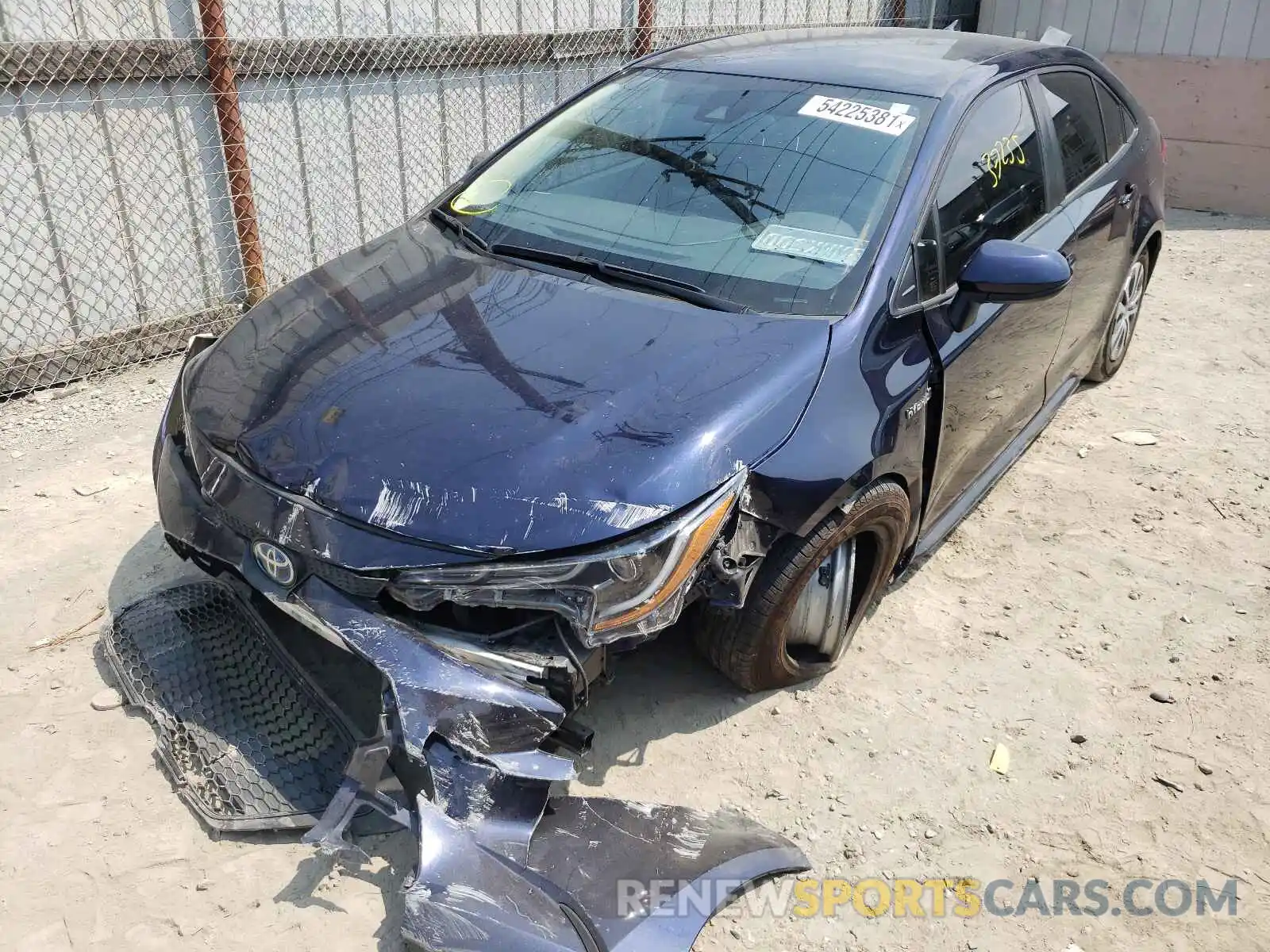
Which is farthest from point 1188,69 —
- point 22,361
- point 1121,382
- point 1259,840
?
point 22,361

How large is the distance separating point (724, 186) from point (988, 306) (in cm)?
92

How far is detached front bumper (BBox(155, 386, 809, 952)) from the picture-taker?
7.00ft

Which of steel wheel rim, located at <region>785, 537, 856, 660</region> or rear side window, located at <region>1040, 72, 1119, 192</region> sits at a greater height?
rear side window, located at <region>1040, 72, 1119, 192</region>

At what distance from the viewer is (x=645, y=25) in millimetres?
7012

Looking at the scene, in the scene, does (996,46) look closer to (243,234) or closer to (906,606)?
(906,606)

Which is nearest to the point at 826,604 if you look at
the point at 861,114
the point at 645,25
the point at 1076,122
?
the point at 861,114

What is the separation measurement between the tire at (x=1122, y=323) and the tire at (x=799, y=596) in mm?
2506

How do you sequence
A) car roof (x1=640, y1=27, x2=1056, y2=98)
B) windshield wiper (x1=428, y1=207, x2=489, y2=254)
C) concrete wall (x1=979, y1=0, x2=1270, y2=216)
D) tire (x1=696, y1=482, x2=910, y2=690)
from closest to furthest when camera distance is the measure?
tire (x1=696, y1=482, x2=910, y2=690), windshield wiper (x1=428, y1=207, x2=489, y2=254), car roof (x1=640, y1=27, x2=1056, y2=98), concrete wall (x1=979, y1=0, x2=1270, y2=216)

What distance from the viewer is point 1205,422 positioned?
4934 millimetres

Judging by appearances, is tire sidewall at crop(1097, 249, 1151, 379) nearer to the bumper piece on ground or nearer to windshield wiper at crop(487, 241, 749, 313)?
windshield wiper at crop(487, 241, 749, 313)

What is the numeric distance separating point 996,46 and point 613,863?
3.23m

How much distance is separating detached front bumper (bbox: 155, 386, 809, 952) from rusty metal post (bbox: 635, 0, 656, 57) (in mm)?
5520

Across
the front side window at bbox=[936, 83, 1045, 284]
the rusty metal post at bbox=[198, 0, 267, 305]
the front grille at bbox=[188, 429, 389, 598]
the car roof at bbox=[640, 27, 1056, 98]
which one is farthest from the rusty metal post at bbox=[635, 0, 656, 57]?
the front grille at bbox=[188, 429, 389, 598]

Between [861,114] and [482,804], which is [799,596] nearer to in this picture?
[482,804]
